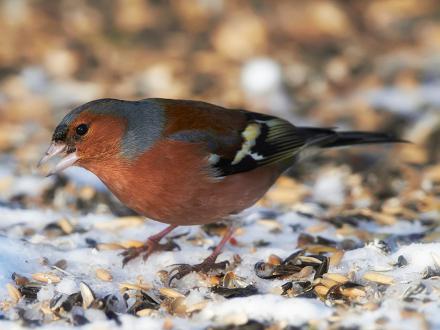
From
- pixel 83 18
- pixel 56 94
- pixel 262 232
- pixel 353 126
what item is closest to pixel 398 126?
pixel 353 126

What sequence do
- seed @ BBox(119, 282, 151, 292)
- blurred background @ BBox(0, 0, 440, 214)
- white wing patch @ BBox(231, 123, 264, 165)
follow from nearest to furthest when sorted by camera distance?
seed @ BBox(119, 282, 151, 292), white wing patch @ BBox(231, 123, 264, 165), blurred background @ BBox(0, 0, 440, 214)

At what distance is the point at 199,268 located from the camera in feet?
13.4

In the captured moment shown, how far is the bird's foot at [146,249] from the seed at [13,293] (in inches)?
26.7

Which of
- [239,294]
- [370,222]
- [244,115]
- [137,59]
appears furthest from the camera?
[137,59]

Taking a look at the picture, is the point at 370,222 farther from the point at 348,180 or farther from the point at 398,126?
the point at 398,126

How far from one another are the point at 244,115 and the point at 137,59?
375cm

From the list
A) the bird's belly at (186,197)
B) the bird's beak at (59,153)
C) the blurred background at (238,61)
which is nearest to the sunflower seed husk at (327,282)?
the bird's belly at (186,197)

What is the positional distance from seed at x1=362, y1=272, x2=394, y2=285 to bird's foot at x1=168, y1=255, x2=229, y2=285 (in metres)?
0.75

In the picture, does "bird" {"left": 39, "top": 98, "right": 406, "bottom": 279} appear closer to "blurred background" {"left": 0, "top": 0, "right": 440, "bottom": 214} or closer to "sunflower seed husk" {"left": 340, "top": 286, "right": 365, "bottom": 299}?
"sunflower seed husk" {"left": 340, "top": 286, "right": 365, "bottom": 299}

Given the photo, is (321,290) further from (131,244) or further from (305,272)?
(131,244)

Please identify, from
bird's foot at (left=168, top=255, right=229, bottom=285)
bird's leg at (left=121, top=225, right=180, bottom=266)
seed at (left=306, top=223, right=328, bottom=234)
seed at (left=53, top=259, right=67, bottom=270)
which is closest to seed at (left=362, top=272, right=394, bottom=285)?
bird's foot at (left=168, top=255, right=229, bottom=285)

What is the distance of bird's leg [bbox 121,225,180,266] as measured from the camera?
14.3 feet

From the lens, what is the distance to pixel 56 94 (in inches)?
301

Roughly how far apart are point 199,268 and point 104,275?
481 millimetres
